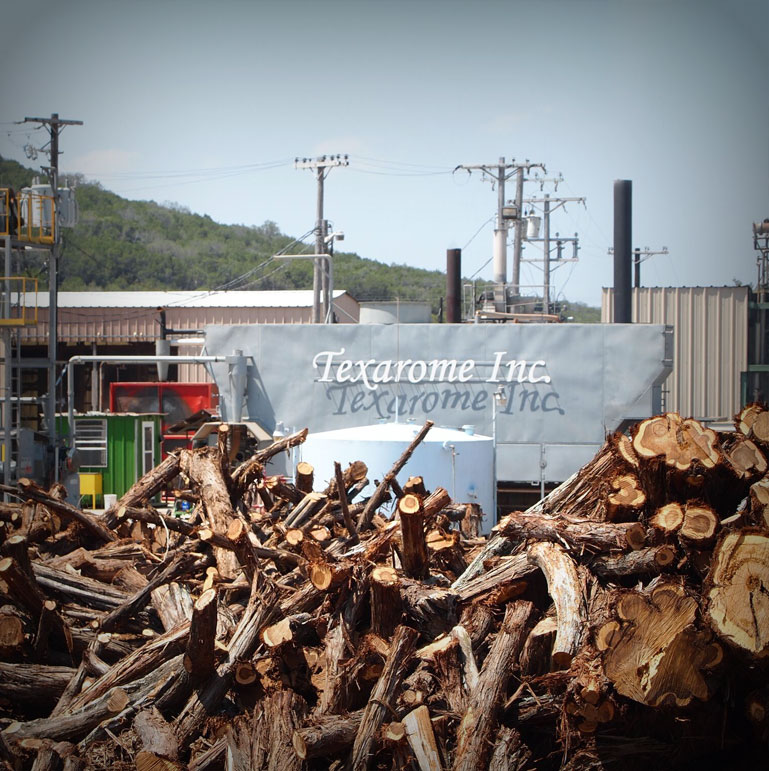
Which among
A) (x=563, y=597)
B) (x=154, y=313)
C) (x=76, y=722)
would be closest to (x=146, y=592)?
(x=76, y=722)

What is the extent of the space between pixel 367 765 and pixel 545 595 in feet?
5.28

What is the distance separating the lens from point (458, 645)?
5430mm

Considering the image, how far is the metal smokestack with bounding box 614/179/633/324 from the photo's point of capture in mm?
25609

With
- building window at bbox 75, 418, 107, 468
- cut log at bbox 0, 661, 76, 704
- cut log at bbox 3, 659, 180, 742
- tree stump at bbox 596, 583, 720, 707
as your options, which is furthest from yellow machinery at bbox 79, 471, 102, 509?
tree stump at bbox 596, 583, 720, 707

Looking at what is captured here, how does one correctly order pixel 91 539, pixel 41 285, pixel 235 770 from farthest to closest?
pixel 41 285 < pixel 91 539 < pixel 235 770

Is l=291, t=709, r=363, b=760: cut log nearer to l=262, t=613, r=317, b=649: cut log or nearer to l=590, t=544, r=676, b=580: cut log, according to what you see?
l=262, t=613, r=317, b=649: cut log

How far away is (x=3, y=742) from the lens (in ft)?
16.8

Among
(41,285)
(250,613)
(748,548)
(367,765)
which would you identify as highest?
(41,285)

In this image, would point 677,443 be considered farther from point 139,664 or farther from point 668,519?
point 139,664

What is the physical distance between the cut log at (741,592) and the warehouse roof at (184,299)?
1241 inches

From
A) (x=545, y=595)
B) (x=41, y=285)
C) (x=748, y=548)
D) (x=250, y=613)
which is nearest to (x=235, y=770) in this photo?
(x=250, y=613)

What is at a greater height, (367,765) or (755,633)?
(755,633)

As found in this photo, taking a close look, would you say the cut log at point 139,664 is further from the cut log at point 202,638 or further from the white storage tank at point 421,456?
the white storage tank at point 421,456

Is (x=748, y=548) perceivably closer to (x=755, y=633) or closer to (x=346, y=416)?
(x=755, y=633)
